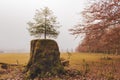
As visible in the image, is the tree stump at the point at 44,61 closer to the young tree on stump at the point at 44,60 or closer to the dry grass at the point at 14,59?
the young tree on stump at the point at 44,60

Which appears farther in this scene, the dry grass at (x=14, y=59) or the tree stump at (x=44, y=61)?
the dry grass at (x=14, y=59)

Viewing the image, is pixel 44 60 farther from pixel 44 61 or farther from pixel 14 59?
pixel 14 59

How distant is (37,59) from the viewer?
54.8 feet

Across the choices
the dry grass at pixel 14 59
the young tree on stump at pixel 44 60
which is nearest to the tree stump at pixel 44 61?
the young tree on stump at pixel 44 60

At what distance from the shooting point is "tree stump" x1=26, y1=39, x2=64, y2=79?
16.2 m

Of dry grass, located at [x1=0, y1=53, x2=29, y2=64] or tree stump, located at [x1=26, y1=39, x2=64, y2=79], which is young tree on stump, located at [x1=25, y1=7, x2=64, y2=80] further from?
dry grass, located at [x1=0, y1=53, x2=29, y2=64]

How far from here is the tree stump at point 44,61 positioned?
16.2 meters

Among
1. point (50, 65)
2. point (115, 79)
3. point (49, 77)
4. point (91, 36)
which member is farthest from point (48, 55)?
point (91, 36)

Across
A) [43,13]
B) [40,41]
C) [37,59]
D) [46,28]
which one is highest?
[43,13]

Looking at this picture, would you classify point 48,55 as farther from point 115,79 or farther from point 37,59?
point 115,79

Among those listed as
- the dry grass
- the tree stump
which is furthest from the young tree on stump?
the dry grass

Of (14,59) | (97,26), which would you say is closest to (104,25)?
(97,26)

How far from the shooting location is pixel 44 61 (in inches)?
648

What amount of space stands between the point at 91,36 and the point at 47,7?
6.18m
